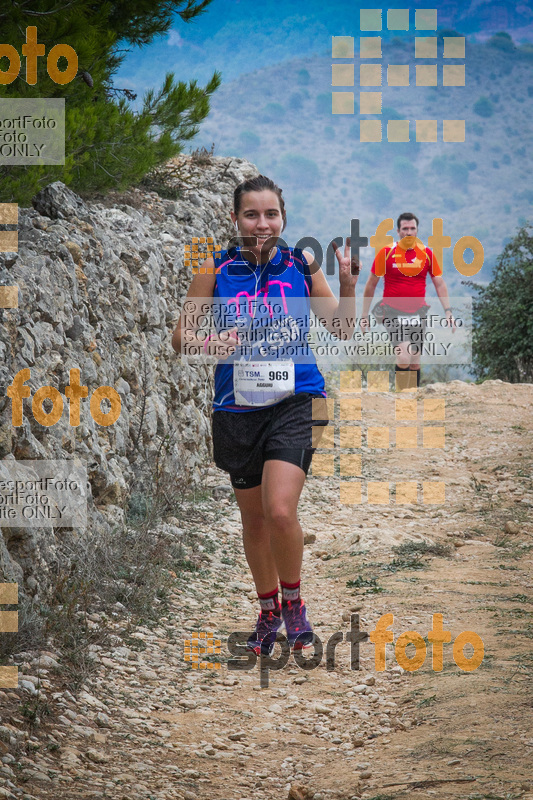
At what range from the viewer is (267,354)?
135 inches

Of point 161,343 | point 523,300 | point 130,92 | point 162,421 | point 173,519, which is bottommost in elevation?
point 173,519

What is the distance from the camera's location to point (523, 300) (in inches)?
567

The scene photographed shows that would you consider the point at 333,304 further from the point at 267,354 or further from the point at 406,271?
the point at 406,271

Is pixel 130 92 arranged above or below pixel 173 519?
above

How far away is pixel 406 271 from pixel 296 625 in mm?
6654

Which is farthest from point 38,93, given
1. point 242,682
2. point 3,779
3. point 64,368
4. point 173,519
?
point 3,779

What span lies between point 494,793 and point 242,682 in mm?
1538

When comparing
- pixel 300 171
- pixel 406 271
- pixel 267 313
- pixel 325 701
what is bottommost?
pixel 325 701

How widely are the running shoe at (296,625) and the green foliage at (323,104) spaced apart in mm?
123107

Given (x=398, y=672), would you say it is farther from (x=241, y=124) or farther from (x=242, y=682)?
(x=241, y=124)

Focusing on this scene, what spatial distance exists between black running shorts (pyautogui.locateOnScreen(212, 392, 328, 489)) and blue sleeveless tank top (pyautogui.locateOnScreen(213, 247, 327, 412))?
0.05 meters

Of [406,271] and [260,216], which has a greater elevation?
[406,271]

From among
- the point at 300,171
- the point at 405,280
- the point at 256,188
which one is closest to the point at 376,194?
the point at 300,171

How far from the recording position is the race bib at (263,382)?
3.39 metres
